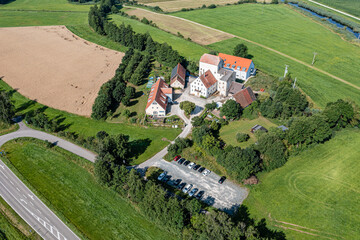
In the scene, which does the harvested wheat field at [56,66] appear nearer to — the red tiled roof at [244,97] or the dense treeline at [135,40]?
the dense treeline at [135,40]

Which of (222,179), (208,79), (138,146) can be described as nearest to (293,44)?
(208,79)

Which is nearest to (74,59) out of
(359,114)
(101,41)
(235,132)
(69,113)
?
(101,41)

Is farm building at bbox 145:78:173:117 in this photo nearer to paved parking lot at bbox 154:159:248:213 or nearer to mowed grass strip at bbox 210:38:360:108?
paved parking lot at bbox 154:159:248:213

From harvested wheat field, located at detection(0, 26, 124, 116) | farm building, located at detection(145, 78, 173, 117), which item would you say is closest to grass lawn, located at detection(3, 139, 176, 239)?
harvested wheat field, located at detection(0, 26, 124, 116)

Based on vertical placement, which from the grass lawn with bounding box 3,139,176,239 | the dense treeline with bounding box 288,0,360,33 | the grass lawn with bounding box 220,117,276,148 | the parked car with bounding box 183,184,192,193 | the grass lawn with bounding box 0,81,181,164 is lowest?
the grass lawn with bounding box 3,139,176,239

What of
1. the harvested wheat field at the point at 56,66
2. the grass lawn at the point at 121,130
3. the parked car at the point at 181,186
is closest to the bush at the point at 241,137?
the grass lawn at the point at 121,130

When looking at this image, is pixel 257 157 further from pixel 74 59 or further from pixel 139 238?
pixel 74 59
